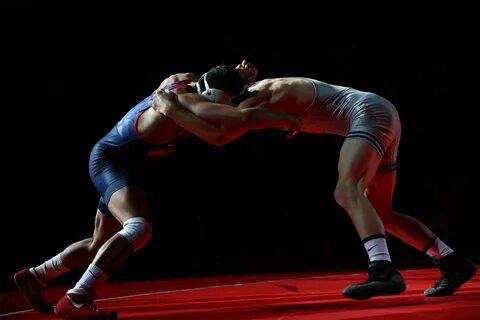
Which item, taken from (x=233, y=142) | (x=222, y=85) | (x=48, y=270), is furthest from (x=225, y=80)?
(x=233, y=142)

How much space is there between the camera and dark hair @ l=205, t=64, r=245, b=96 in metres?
2.30

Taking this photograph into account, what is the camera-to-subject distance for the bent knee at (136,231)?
227cm

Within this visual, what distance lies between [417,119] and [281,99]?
3.99 metres

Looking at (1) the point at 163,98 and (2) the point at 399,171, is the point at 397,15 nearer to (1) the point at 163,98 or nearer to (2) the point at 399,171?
(2) the point at 399,171

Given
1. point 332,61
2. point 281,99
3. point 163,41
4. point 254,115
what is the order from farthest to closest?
point 332,61
point 163,41
point 281,99
point 254,115

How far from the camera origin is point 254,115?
2.17 m

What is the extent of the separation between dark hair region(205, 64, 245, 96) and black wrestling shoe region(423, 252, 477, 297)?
104cm

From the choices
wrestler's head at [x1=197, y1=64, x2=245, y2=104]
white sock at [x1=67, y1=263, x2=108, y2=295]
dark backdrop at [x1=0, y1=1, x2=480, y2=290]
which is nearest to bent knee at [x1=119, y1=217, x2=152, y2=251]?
white sock at [x1=67, y1=263, x2=108, y2=295]

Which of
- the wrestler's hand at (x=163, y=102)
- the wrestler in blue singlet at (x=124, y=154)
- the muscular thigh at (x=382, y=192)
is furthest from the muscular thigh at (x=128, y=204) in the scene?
the muscular thigh at (x=382, y=192)

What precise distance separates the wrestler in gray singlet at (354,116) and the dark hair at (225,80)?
0.29 metres

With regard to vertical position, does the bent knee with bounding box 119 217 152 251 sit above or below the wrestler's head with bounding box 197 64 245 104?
below

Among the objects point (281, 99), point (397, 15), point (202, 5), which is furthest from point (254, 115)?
point (397, 15)

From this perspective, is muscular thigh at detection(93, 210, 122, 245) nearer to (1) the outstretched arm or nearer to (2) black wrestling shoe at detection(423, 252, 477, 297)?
(1) the outstretched arm

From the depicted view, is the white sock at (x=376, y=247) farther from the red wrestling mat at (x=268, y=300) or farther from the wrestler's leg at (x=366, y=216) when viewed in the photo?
the red wrestling mat at (x=268, y=300)
